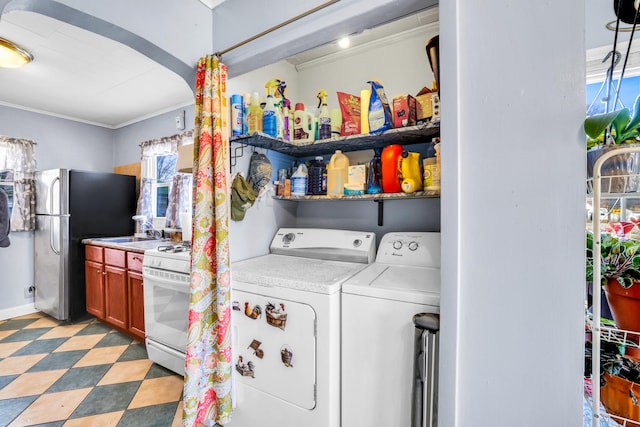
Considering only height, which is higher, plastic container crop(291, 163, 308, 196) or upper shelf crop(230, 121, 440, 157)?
upper shelf crop(230, 121, 440, 157)

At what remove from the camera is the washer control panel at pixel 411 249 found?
5.16 ft

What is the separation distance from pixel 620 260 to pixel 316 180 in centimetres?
152

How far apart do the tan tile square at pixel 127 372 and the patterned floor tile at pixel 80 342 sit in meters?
0.61

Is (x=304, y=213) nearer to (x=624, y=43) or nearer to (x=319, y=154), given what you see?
(x=319, y=154)

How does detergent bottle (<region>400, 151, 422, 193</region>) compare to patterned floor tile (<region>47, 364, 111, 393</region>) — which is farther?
patterned floor tile (<region>47, 364, 111, 393</region>)

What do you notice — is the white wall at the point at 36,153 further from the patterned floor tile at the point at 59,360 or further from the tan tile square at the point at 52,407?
the tan tile square at the point at 52,407

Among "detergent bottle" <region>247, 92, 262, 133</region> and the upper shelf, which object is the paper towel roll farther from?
"detergent bottle" <region>247, 92, 262, 133</region>

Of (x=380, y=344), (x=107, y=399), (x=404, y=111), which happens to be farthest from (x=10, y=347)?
(x=404, y=111)

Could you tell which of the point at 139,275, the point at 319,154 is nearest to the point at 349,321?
the point at 319,154

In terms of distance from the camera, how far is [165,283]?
2076mm

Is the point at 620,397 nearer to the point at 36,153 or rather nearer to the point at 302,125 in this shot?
the point at 302,125

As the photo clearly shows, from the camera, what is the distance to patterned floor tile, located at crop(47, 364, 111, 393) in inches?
79.7

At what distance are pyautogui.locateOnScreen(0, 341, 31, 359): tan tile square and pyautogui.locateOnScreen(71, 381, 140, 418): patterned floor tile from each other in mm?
1302

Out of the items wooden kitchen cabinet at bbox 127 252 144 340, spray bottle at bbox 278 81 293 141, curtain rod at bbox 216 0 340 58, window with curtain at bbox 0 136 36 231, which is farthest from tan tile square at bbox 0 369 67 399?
curtain rod at bbox 216 0 340 58
